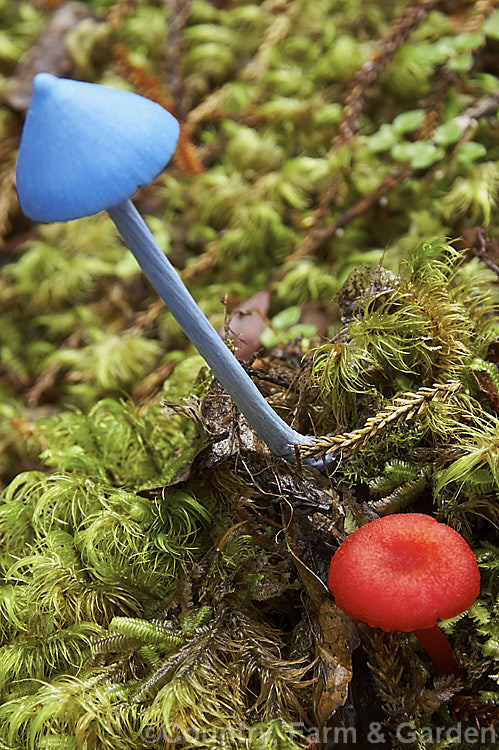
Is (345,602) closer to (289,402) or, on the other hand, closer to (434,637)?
(434,637)

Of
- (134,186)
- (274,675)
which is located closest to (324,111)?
A: (134,186)

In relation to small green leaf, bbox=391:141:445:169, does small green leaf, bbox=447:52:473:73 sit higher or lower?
higher

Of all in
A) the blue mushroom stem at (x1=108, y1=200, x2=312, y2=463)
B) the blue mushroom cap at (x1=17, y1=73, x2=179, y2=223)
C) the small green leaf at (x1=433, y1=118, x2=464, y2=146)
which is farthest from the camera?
the small green leaf at (x1=433, y1=118, x2=464, y2=146)

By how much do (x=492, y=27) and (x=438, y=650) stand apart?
220 cm

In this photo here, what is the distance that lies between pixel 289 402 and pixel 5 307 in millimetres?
1660

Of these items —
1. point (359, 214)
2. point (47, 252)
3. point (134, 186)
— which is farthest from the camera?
point (47, 252)

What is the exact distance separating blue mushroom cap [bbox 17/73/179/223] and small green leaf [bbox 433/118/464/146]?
149 centimetres

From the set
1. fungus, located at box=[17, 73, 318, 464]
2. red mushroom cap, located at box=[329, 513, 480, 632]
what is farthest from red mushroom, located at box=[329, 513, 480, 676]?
fungus, located at box=[17, 73, 318, 464]

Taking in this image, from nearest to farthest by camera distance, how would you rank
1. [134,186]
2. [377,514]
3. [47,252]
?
[134,186] → [377,514] → [47,252]

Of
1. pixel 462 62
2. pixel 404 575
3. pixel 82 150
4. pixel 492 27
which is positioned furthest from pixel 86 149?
pixel 492 27

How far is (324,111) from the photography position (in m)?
2.60

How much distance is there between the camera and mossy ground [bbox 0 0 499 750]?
52.2 inches

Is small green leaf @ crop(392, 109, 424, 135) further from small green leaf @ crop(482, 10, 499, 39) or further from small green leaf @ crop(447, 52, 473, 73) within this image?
small green leaf @ crop(482, 10, 499, 39)

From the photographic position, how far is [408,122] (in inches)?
96.3
